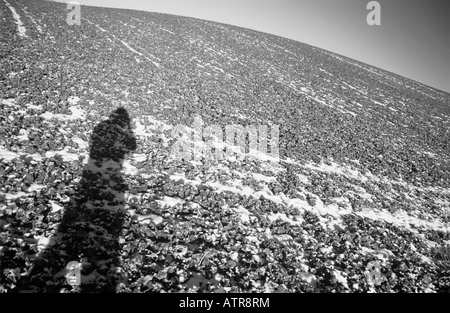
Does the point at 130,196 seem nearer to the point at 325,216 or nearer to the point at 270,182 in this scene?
the point at 270,182

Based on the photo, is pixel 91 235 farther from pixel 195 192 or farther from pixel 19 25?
pixel 19 25

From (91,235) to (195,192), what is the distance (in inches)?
128

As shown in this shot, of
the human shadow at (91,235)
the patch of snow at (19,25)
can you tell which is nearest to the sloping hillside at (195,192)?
the human shadow at (91,235)

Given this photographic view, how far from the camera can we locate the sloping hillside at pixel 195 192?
5.19 metres

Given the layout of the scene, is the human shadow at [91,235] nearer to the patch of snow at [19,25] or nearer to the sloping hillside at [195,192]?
the sloping hillside at [195,192]

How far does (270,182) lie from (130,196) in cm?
532

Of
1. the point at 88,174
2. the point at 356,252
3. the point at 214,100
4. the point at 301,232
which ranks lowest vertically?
the point at 356,252

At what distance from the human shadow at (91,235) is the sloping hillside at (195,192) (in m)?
0.03

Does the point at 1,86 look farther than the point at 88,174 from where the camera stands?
Yes

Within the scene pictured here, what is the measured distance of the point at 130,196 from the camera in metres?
6.97

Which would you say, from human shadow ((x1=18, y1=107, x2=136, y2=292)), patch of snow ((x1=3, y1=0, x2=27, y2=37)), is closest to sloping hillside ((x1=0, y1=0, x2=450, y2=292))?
human shadow ((x1=18, y1=107, x2=136, y2=292))
